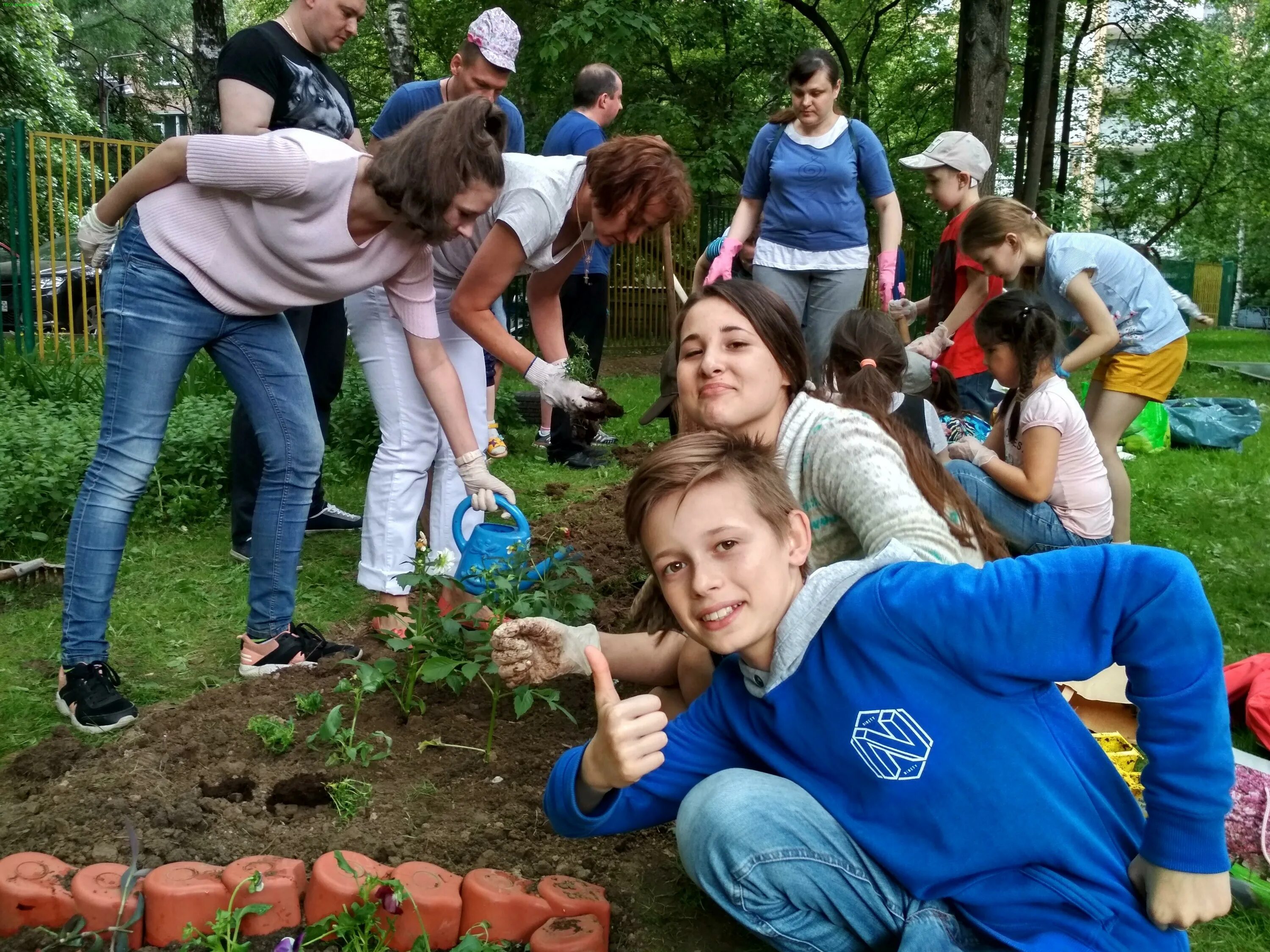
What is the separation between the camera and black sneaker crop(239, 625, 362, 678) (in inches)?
111

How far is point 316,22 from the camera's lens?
3.38 m

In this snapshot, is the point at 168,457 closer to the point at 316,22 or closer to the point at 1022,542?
the point at 316,22

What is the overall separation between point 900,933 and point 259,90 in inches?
113

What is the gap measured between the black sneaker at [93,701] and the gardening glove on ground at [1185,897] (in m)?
2.19

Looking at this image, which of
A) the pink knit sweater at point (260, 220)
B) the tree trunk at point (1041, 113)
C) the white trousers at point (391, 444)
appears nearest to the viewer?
the pink knit sweater at point (260, 220)

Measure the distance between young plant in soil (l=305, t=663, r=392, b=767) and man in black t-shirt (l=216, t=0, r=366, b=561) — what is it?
1253 mm

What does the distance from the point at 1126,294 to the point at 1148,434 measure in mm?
3077

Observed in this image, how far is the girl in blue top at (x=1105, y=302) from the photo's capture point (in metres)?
4.01

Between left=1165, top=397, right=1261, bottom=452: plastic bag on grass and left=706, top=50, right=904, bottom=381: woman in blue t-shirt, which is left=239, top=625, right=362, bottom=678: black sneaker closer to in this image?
left=706, top=50, right=904, bottom=381: woman in blue t-shirt

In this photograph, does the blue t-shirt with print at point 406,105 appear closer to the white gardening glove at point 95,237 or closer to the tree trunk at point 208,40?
the white gardening glove at point 95,237

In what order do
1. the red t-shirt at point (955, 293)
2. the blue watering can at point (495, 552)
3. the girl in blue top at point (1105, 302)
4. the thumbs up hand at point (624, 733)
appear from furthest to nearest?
the red t-shirt at point (955, 293) < the girl in blue top at point (1105, 302) < the blue watering can at point (495, 552) < the thumbs up hand at point (624, 733)

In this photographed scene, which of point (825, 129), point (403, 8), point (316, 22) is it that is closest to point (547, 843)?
point (316, 22)

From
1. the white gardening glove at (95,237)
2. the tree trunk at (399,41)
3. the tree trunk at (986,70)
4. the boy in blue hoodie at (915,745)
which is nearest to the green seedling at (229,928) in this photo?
the boy in blue hoodie at (915,745)

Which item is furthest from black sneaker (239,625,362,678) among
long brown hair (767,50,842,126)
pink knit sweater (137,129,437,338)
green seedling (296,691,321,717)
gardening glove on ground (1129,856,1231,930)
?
long brown hair (767,50,842,126)
